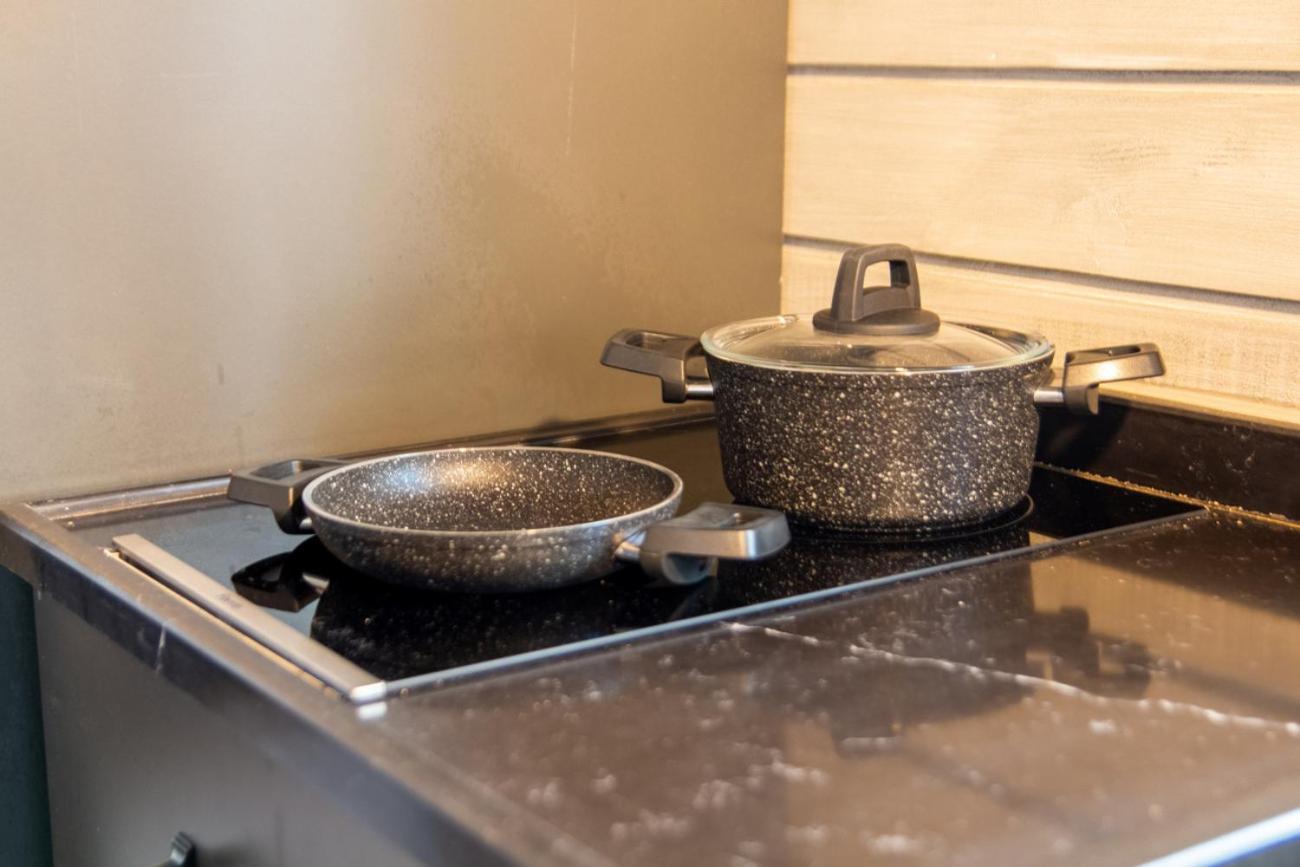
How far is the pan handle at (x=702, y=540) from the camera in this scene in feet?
2.42

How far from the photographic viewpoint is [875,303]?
1.00m

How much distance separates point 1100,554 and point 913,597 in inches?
6.6

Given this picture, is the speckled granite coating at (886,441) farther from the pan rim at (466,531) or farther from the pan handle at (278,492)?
the pan handle at (278,492)

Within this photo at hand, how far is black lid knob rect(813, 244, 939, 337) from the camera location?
38.0 inches

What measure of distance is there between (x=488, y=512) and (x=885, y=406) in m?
0.28

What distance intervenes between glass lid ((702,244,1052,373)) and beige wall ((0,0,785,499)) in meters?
0.28

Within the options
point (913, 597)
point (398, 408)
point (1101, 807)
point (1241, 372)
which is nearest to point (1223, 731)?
point (1101, 807)

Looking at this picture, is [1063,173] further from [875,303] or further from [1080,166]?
[875,303]

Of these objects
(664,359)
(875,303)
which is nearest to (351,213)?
(664,359)

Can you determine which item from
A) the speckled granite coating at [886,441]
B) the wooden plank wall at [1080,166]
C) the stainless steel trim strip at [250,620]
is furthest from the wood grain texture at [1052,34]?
the stainless steel trim strip at [250,620]

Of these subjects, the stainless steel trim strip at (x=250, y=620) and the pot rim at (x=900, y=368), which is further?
the pot rim at (x=900, y=368)

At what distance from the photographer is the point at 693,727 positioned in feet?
2.16

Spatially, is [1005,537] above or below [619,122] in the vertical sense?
below

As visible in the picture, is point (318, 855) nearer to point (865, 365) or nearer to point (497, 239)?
point (865, 365)
